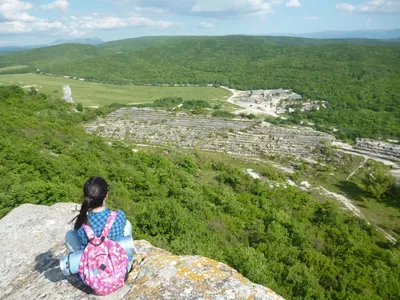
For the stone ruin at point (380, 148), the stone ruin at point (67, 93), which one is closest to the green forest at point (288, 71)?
the stone ruin at point (380, 148)

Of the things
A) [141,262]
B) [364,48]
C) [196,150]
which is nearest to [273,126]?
[196,150]

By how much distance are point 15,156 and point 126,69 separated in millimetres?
121617

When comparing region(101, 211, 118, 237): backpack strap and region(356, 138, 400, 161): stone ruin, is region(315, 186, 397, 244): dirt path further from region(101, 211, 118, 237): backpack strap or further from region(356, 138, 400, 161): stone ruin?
region(101, 211, 118, 237): backpack strap

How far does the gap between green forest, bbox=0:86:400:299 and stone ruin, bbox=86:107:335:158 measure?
51.0 feet

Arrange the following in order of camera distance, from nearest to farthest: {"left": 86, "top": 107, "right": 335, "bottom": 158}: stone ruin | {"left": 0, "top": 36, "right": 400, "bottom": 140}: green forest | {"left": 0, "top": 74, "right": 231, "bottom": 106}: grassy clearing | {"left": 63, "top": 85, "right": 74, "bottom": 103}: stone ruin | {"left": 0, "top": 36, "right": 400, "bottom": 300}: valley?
{"left": 0, "top": 36, "right": 400, "bottom": 300}: valley < {"left": 86, "top": 107, "right": 335, "bottom": 158}: stone ruin < {"left": 0, "top": 36, "right": 400, "bottom": 140}: green forest < {"left": 63, "top": 85, "right": 74, "bottom": 103}: stone ruin < {"left": 0, "top": 74, "right": 231, "bottom": 106}: grassy clearing

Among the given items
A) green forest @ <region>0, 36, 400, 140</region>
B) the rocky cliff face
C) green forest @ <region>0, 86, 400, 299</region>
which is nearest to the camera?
the rocky cliff face

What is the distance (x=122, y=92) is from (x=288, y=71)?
6714 centimetres

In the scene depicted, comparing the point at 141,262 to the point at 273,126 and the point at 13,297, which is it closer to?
the point at 13,297

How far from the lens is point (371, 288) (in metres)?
13.2

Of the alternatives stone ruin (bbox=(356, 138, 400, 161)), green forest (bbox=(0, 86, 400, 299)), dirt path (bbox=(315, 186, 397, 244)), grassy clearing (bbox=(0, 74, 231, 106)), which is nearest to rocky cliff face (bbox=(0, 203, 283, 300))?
green forest (bbox=(0, 86, 400, 299))

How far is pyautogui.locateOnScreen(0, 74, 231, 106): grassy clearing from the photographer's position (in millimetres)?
81125

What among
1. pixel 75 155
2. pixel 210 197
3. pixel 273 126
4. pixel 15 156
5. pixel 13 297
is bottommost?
pixel 273 126

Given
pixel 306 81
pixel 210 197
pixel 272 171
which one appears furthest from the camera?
pixel 306 81

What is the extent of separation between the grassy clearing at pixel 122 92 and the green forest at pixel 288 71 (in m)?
11.6
